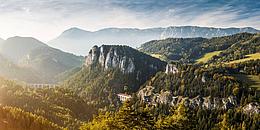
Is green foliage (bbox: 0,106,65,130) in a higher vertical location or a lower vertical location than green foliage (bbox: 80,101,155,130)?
lower

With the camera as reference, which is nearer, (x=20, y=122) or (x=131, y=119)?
(x=131, y=119)

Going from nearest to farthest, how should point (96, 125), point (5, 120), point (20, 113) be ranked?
point (96, 125)
point (5, 120)
point (20, 113)

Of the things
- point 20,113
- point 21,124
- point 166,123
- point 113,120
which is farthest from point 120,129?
point 20,113

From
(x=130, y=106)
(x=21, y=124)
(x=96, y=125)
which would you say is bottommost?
(x=21, y=124)

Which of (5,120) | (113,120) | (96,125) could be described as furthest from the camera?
(5,120)

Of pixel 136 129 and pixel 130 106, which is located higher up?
pixel 130 106

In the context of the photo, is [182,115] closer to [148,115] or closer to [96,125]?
[148,115]

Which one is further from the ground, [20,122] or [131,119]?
[131,119]

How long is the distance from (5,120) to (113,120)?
395 feet

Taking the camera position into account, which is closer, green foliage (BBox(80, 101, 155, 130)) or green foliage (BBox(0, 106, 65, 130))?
green foliage (BBox(80, 101, 155, 130))

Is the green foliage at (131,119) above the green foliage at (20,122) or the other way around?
above

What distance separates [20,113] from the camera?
18362 centimetres

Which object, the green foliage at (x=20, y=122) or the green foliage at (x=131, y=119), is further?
the green foliage at (x=20, y=122)

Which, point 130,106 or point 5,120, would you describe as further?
point 5,120
